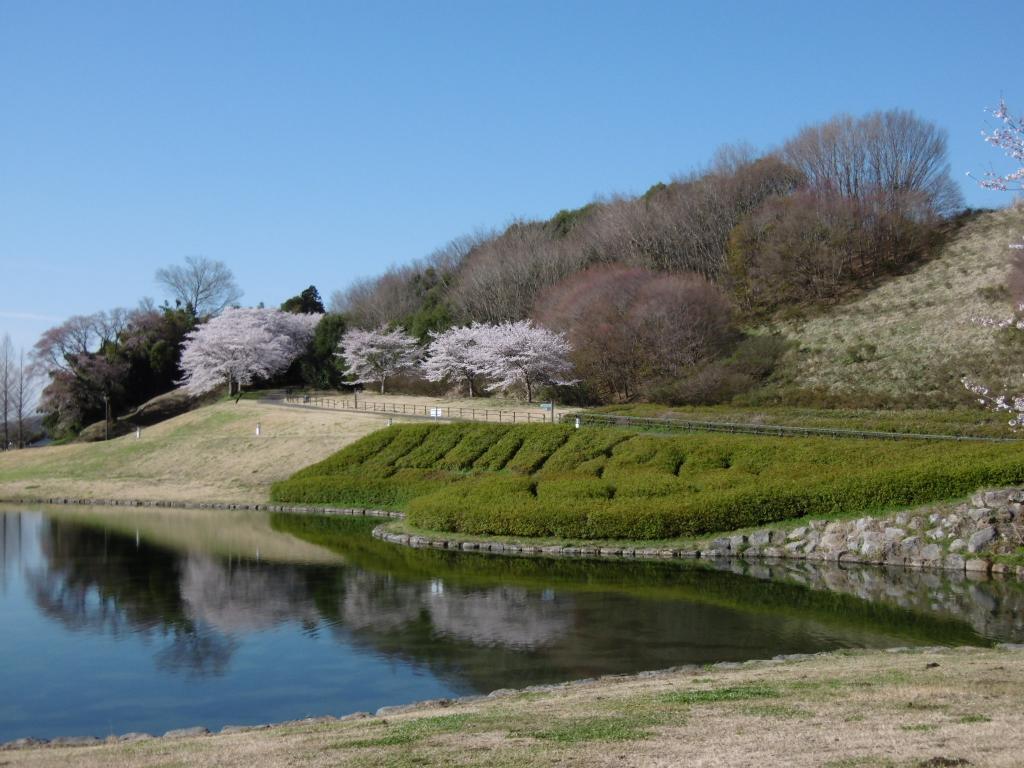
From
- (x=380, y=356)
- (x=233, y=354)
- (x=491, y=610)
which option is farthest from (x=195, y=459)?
(x=491, y=610)

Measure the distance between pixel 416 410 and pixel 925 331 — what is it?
31650 mm

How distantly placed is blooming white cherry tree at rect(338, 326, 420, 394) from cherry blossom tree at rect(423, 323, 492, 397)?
15.2 ft

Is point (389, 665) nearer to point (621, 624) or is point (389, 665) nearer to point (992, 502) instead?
point (621, 624)

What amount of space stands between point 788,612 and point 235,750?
41.6 ft

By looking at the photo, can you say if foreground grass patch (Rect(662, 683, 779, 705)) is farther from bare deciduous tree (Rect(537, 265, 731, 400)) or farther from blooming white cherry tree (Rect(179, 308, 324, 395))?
blooming white cherry tree (Rect(179, 308, 324, 395))

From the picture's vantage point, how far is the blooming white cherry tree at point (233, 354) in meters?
72.0

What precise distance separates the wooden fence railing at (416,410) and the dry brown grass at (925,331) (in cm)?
1651

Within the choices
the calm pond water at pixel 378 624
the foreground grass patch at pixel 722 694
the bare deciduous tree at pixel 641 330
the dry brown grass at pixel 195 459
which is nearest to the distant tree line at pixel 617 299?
the bare deciduous tree at pixel 641 330

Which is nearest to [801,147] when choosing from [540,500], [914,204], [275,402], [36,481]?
[914,204]

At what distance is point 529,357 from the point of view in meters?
56.3

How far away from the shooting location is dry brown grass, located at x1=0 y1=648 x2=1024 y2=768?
7801 millimetres

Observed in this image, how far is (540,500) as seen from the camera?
97.3 feet

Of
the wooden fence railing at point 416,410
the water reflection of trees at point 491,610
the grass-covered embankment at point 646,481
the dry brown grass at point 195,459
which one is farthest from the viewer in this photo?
the wooden fence railing at point 416,410

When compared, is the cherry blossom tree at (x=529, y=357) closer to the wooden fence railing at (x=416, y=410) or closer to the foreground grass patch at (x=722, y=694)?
the wooden fence railing at (x=416, y=410)
